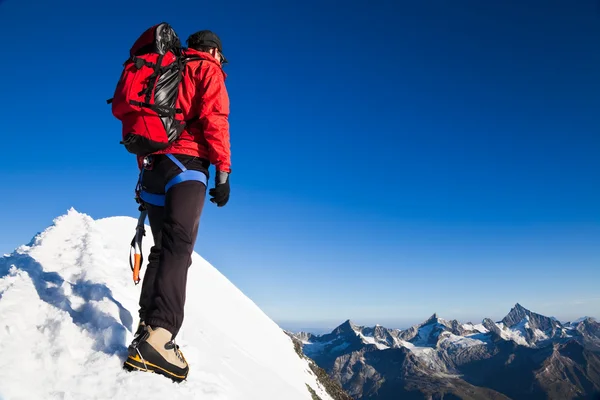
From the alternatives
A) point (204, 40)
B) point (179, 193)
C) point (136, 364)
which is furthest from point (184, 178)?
point (136, 364)

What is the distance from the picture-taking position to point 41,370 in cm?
461

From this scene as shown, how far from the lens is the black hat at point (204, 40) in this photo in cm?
585

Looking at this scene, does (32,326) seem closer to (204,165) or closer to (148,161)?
(148,161)

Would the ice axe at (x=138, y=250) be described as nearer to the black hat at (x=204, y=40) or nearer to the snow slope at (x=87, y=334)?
the snow slope at (x=87, y=334)

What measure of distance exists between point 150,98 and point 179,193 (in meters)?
1.27

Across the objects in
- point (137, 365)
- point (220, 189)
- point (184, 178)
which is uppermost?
point (184, 178)

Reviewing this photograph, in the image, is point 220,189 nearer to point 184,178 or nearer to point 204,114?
point 184,178

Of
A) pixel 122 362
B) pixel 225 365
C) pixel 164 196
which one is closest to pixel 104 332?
pixel 122 362

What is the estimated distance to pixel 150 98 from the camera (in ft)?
16.0

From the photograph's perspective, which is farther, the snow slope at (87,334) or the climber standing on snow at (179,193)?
the climber standing on snow at (179,193)

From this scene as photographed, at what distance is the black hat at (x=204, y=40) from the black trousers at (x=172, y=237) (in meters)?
1.89

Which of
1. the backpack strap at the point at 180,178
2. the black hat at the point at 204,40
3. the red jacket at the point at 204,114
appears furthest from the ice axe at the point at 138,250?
the black hat at the point at 204,40

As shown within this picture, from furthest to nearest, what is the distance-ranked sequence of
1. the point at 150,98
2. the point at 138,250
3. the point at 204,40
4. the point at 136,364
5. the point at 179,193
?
the point at 138,250, the point at 204,40, the point at 179,193, the point at 150,98, the point at 136,364

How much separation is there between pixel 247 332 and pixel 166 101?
38.5ft
